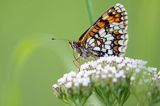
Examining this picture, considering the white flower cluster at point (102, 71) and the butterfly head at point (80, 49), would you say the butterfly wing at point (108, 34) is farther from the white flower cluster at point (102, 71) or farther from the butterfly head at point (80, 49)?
the white flower cluster at point (102, 71)

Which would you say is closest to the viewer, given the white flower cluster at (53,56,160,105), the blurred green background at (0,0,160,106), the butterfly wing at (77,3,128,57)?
the white flower cluster at (53,56,160,105)

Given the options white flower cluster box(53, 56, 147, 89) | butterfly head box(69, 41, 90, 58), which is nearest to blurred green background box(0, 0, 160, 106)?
butterfly head box(69, 41, 90, 58)

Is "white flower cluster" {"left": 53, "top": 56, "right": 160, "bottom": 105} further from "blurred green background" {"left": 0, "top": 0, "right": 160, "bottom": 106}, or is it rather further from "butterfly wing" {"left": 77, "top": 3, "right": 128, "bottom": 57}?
"butterfly wing" {"left": 77, "top": 3, "right": 128, "bottom": 57}

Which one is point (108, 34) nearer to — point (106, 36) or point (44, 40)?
point (106, 36)

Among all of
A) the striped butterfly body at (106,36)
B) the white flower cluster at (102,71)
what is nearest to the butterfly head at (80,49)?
the striped butterfly body at (106,36)

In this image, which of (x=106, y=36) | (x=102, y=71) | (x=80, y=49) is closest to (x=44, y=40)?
(x=80, y=49)

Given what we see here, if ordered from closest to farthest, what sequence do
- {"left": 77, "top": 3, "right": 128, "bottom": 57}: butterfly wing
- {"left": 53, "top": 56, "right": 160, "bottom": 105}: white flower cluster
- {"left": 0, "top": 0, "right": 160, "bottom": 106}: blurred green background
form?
{"left": 53, "top": 56, "right": 160, "bottom": 105}: white flower cluster
{"left": 0, "top": 0, "right": 160, "bottom": 106}: blurred green background
{"left": 77, "top": 3, "right": 128, "bottom": 57}: butterfly wing

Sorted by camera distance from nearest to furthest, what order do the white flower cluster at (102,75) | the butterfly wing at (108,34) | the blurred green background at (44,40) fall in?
the white flower cluster at (102,75), the blurred green background at (44,40), the butterfly wing at (108,34)
